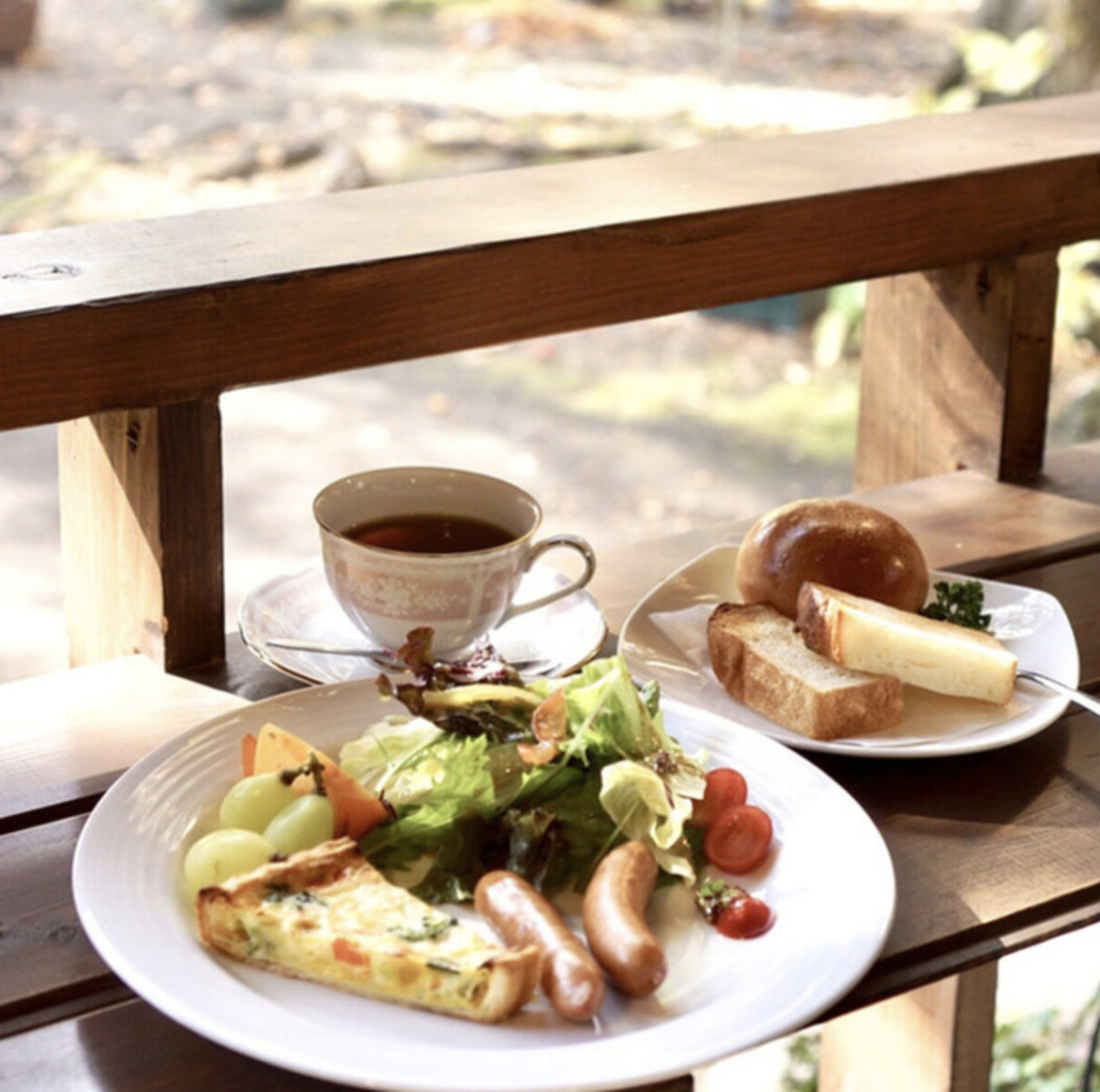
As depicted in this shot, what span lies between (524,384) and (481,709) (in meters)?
3.91

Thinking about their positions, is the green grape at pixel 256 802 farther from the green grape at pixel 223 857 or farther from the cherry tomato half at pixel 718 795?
the cherry tomato half at pixel 718 795

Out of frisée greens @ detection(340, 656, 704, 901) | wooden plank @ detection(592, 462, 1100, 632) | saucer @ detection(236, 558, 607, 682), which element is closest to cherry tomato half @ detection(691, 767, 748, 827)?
frisée greens @ detection(340, 656, 704, 901)

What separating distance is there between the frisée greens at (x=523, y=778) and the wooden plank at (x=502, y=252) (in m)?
0.30

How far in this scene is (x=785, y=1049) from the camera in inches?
105

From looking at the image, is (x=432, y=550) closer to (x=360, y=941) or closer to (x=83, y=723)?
(x=83, y=723)

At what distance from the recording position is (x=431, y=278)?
134 centimetres

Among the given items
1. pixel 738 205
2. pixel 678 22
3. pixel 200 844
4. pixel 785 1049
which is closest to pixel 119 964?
pixel 200 844

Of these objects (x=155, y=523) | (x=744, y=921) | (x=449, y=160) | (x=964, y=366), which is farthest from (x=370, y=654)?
(x=449, y=160)

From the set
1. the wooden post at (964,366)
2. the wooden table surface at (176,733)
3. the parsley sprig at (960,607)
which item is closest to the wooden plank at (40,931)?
the wooden table surface at (176,733)

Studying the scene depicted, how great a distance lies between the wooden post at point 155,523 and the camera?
1348 millimetres

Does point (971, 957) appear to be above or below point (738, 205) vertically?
below

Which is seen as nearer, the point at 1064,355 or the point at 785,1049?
the point at 785,1049

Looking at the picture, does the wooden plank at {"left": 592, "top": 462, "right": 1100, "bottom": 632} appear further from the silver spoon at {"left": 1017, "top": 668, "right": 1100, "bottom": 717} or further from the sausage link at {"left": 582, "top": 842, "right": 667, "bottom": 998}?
the sausage link at {"left": 582, "top": 842, "right": 667, "bottom": 998}

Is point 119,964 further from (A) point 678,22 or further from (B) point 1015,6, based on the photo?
(A) point 678,22
